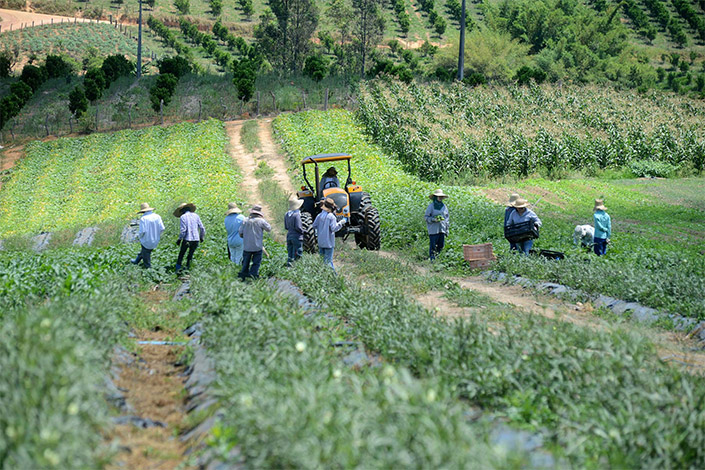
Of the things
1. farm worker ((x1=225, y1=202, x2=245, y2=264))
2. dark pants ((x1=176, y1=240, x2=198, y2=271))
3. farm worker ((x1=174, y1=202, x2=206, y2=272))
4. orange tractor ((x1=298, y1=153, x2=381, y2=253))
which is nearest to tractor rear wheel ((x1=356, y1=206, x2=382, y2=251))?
orange tractor ((x1=298, y1=153, x2=381, y2=253))

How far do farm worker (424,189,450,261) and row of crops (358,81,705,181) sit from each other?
12.5m

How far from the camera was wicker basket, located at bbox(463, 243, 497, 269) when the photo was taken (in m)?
13.9

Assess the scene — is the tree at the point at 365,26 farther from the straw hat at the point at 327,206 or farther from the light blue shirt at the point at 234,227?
the light blue shirt at the point at 234,227

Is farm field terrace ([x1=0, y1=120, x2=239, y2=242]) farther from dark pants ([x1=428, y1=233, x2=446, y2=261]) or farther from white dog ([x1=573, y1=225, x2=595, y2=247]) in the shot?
white dog ([x1=573, y1=225, x2=595, y2=247])

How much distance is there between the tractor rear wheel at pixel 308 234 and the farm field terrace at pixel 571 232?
253 cm

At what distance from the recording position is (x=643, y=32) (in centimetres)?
9962

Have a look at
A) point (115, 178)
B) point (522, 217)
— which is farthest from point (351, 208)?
point (115, 178)

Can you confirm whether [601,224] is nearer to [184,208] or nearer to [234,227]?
[234,227]

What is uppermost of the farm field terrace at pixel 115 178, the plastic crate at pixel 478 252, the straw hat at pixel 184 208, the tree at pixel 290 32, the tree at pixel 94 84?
the tree at pixel 290 32

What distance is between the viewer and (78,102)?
4159 centimetres

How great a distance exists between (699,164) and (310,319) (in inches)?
1222

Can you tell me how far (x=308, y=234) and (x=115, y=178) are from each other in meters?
18.6

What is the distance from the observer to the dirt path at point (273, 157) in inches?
1110

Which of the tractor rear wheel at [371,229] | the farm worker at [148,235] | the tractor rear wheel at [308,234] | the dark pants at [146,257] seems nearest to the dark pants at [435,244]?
the tractor rear wheel at [371,229]
